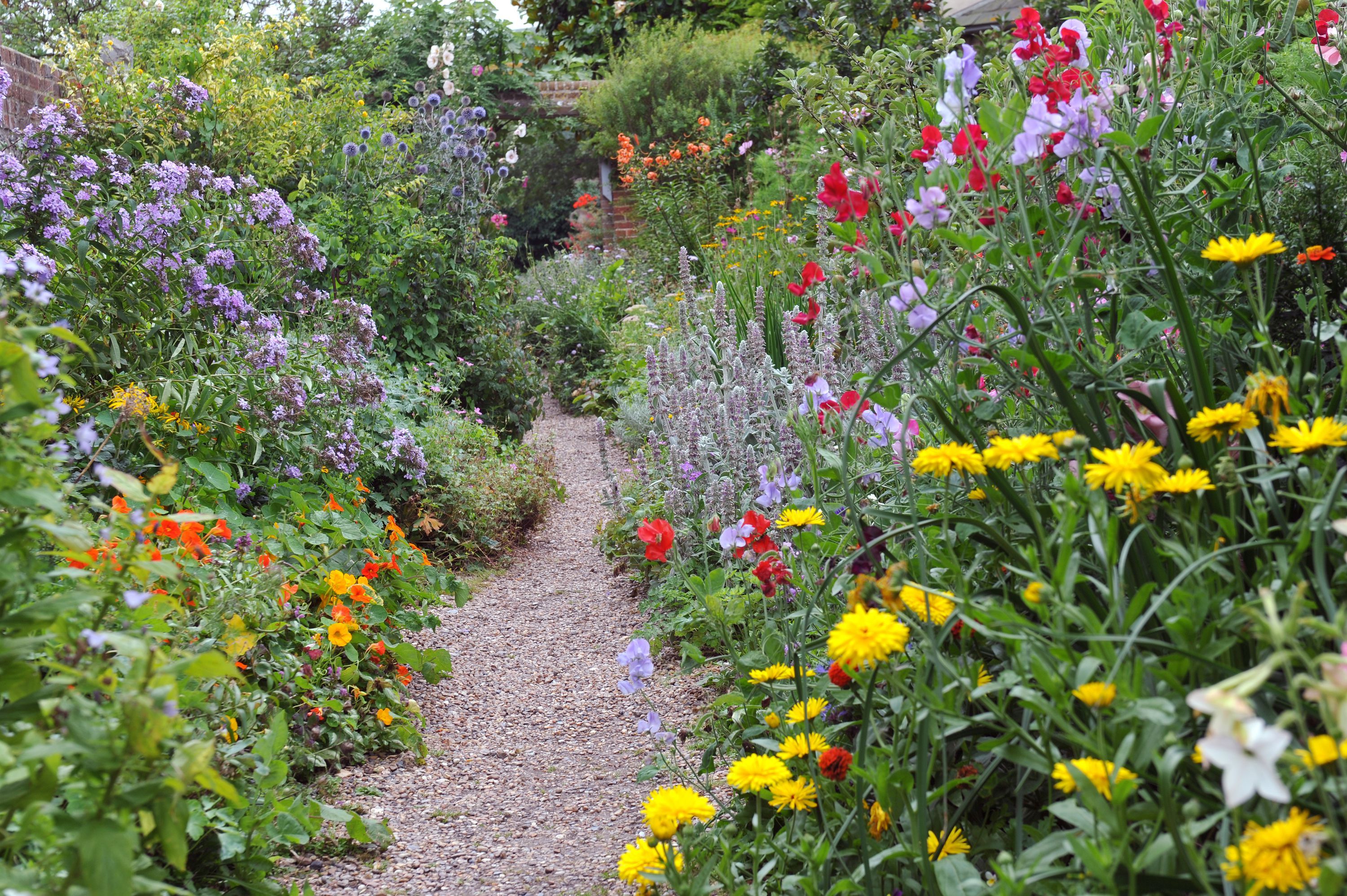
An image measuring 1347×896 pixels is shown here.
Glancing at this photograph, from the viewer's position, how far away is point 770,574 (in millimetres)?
1736

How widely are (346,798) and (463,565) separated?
1968 millimetres

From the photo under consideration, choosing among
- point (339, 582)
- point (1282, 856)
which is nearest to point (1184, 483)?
point (1282, 856)

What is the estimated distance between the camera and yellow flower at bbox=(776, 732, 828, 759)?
137cm

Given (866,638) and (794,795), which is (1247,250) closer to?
(866,638)

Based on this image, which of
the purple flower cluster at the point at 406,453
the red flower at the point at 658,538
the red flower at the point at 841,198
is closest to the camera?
the red flower at the point at 841,198

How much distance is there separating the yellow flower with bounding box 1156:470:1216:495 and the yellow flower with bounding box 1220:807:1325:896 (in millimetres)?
375

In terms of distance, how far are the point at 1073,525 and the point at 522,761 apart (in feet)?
5.94

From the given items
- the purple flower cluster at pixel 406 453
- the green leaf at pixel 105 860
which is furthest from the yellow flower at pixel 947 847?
the purple flower cluster at pixel 406 453

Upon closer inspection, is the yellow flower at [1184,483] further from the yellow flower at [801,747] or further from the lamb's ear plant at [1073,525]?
the yellow flower at [801,747]

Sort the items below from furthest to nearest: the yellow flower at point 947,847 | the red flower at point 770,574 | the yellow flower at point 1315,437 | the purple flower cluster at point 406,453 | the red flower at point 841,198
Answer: the purple flower cluster at point 406,453, the red flower at point 770,574, the red flower at point 841,198, the yellow flower at point 947,847, the yellow flower at point 1315,437

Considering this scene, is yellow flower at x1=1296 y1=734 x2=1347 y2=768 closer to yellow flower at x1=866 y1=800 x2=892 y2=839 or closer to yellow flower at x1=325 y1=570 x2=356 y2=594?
yellow flower at x1=866 y1=800 x2=892 y2=839

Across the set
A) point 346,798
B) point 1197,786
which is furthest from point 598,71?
point 1197,786

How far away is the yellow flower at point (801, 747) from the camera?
4.48 ft

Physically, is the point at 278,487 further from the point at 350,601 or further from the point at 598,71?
the point at 598,71
